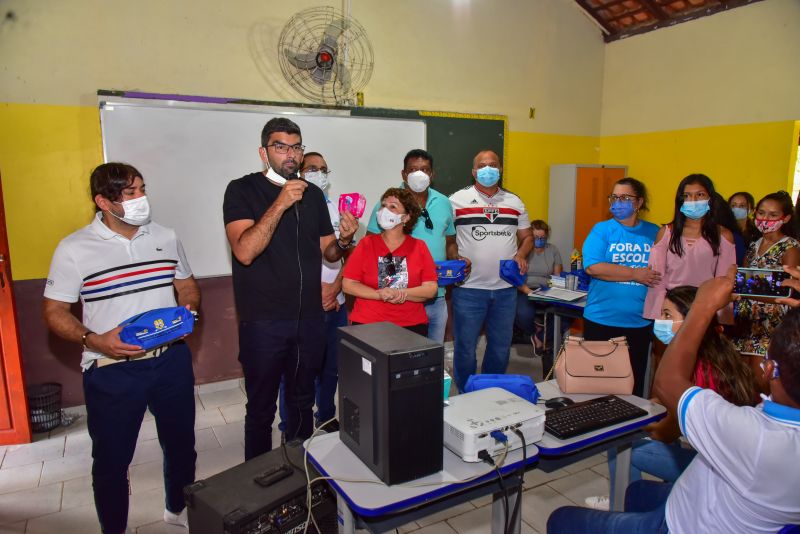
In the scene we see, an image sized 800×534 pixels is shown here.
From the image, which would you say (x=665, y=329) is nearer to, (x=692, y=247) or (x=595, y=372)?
(x=595, y=372)

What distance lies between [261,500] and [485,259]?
206 centimetres

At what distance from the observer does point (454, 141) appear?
474cm

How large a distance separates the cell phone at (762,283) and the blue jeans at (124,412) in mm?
2245

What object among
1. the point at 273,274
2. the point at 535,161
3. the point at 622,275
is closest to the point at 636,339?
the point at 622,275

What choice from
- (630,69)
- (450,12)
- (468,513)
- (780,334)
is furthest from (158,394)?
(630,69)

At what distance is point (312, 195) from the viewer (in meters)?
2.29

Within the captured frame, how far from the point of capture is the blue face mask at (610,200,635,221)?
285 centimetres

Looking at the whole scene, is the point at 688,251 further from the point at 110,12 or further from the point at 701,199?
the point at 110,12

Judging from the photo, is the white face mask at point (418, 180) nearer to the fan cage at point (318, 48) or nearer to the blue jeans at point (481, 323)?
the blue jeans at point (481, 323)

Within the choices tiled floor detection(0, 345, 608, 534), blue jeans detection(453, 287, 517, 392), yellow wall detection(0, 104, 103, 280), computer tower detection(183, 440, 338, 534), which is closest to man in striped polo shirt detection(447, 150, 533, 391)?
blue jeans detection(453, 287, 517, 392)

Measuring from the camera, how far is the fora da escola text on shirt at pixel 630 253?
2.85 meters

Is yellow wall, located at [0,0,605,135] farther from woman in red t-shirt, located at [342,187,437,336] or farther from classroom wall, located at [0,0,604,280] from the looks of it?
woman in red t-shirt, located at [342,187,437,336]

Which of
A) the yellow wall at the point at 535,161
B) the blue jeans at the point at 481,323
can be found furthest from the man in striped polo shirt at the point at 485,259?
the yellow wall at the point at 535,161

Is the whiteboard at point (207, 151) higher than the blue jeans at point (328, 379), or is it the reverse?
the whiteboard at point (207, 151)
